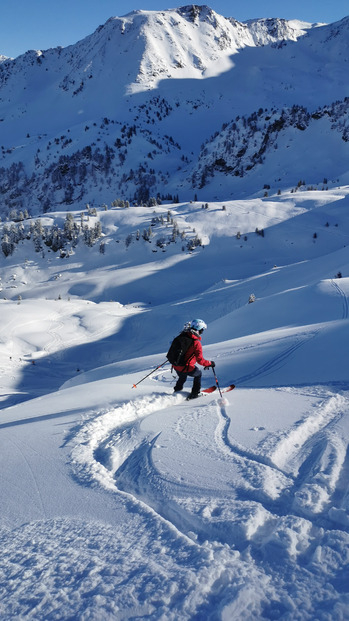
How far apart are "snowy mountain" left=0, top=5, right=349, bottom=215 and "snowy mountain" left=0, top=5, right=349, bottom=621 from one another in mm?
7429

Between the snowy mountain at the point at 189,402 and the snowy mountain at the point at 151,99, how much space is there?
7.43 meters

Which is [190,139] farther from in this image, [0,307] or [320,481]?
[320,481]

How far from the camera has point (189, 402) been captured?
21.4 ft

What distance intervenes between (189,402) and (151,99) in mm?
88536

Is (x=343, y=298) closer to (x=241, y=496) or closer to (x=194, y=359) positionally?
(x=194, y=359)

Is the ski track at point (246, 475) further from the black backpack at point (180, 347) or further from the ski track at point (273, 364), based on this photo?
the ski track at point (273, 364)

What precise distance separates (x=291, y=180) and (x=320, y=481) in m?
48.9

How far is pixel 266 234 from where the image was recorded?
94.9ft

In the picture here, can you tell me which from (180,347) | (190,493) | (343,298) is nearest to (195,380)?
(180,347)

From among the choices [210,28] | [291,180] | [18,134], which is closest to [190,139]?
[291,180]

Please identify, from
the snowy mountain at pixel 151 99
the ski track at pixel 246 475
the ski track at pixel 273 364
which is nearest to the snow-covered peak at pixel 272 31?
the snowy mountain at pixel 151 99

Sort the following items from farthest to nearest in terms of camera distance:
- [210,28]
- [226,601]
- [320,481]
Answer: [210,28], [320,481], [226,601]

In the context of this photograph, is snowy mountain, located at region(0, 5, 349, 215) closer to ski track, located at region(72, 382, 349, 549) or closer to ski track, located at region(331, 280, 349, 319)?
ski track, located at region(331, 280, 349, 319)

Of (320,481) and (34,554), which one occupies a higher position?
(34,554)
